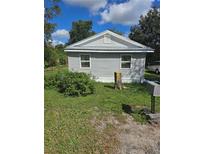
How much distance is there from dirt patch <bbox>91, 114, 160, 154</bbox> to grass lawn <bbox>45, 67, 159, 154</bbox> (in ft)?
0.09

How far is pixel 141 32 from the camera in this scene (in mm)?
2678

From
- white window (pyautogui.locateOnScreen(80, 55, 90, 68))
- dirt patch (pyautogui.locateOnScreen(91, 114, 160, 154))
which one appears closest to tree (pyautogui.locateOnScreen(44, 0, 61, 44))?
dirt patch (pyautogui.locateOnScreen(91, 114, 160, 154))

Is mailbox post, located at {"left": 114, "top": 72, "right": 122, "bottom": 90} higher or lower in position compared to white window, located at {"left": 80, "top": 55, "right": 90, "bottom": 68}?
lower

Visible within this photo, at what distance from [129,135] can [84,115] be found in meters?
0.89

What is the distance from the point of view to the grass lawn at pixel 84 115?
203 cm

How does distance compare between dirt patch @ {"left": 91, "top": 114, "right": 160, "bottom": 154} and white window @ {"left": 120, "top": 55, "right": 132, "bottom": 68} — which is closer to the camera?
dirt patch @ {"left": 91, "top": 114, "right": 160, "bottom": 154}

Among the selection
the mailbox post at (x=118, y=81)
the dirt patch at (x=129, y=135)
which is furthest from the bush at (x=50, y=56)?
the mailbox post at (x=118, y=81)

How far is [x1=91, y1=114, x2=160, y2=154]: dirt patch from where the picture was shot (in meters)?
2.01

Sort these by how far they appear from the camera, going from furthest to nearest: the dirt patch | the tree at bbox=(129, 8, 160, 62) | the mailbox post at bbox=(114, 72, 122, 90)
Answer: the mailbox post at bbox=(114, 72, 122, 90)
the tree at bbox=(129, 8, 160, 62)
the dirt patch

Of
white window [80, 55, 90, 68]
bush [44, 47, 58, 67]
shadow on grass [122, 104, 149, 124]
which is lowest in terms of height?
shadow on grass [122, 104, 149, 124]

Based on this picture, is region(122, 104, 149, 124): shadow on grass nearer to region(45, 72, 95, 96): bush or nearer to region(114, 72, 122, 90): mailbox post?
region(114, 72, 122, 90): mailbox post
